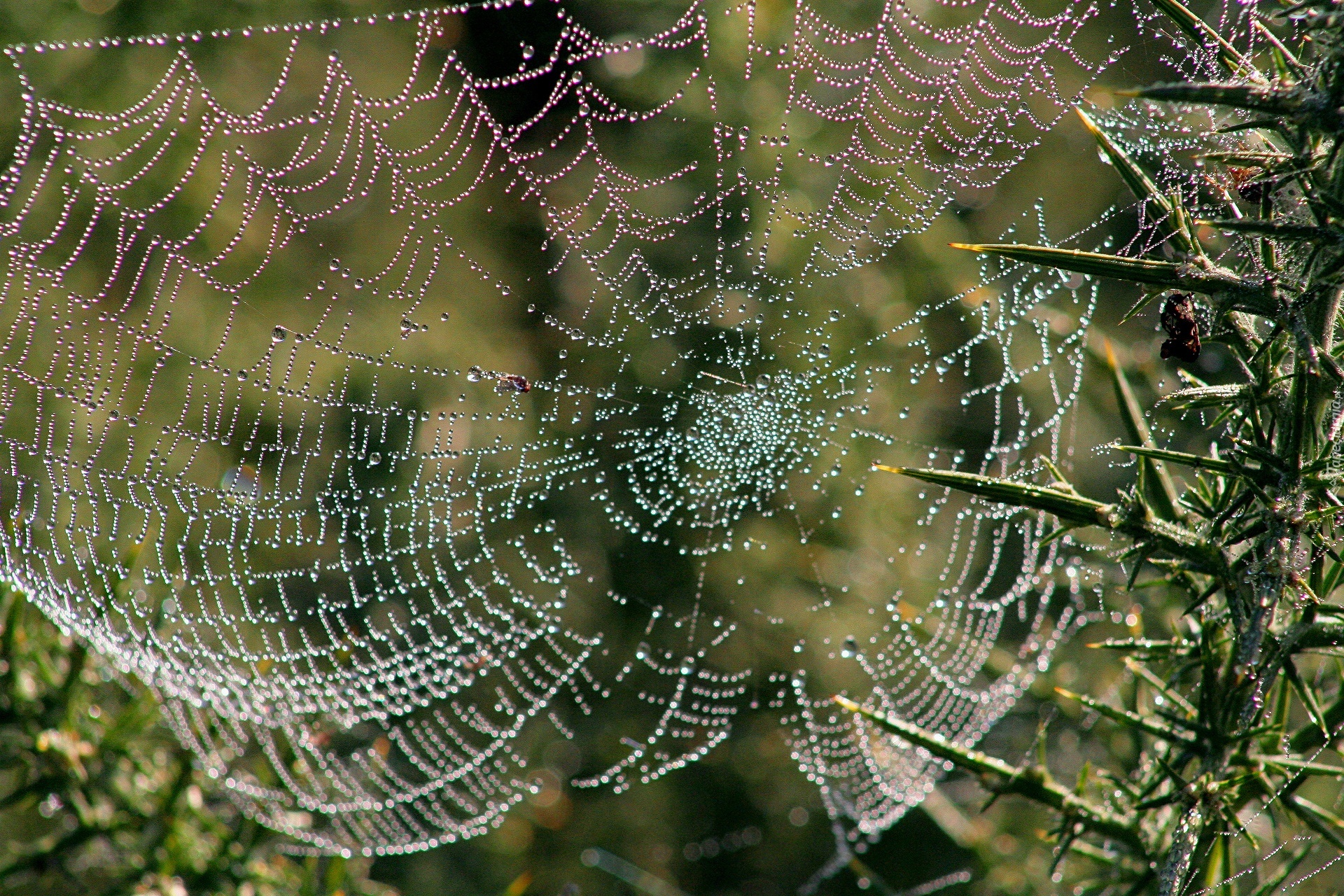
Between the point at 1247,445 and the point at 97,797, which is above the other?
the point at 1247,445

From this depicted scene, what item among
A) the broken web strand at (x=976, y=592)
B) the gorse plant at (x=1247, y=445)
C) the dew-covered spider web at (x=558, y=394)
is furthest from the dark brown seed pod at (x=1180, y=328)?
the broken web strand at (x=976, y=592)

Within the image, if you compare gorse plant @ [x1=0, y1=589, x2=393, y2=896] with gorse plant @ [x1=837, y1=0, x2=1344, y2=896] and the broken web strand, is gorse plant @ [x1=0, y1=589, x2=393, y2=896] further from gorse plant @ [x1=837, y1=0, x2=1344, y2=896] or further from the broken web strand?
the broken web strand

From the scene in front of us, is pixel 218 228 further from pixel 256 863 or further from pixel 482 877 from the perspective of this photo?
pixel 482 877

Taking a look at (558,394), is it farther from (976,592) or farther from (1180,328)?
(1180,328)

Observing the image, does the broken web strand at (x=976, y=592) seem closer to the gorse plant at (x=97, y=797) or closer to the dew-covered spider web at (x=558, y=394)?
the dew-covered spider web at (x=558, y=394)

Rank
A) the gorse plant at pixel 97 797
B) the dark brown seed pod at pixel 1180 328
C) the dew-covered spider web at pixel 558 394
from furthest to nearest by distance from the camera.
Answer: the dew-covered spider web at pixel 558 394
the gorse plant at pixel 97 797
the dark brown seed pod at pixel 1180 328

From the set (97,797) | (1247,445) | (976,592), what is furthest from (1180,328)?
(976,592)

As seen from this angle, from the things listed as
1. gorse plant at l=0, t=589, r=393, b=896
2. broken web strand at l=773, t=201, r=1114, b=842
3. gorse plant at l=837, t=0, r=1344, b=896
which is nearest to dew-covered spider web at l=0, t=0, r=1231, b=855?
broken web strand at l=773, t=201, r=1114, b=842

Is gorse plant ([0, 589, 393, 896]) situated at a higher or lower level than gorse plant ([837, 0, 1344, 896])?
lower
